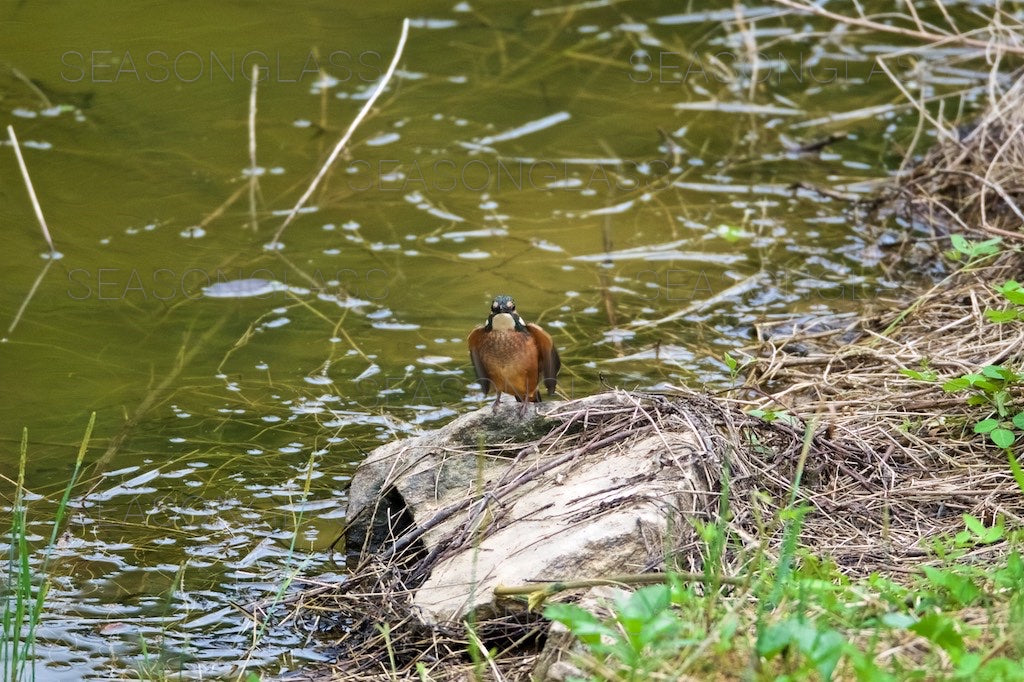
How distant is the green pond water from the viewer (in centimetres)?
414

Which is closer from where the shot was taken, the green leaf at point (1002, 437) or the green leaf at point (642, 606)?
the green leaf at point (642, 606)

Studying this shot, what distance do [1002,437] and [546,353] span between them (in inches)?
60.8

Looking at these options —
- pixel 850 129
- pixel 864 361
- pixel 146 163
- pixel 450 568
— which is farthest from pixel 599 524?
pixel 850 129

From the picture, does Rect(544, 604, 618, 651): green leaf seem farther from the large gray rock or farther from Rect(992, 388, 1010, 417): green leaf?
Rect(992, 388, 1010, 417): green leaf

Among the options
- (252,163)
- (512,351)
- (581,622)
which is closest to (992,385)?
(512,351)

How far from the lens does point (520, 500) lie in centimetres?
359

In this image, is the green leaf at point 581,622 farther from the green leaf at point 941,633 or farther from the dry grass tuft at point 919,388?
the dry grass tuft at point 919,388

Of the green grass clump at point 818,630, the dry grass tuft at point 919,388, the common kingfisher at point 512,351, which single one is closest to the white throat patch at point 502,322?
the common kingfisher at point 512,351

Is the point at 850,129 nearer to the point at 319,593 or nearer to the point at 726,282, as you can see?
the point at 726,282

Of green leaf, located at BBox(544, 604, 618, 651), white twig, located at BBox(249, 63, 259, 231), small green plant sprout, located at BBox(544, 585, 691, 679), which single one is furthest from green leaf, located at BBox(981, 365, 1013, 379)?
white twig, located at BBox(249, 63, 259, 231)

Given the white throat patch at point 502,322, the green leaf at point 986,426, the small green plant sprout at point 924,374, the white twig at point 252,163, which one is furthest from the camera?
the white twig at point 252,163

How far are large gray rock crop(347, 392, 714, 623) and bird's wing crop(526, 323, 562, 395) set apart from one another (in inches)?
10.4

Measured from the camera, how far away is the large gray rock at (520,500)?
318 cm

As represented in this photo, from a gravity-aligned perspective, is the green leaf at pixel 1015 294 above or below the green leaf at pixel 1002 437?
above
